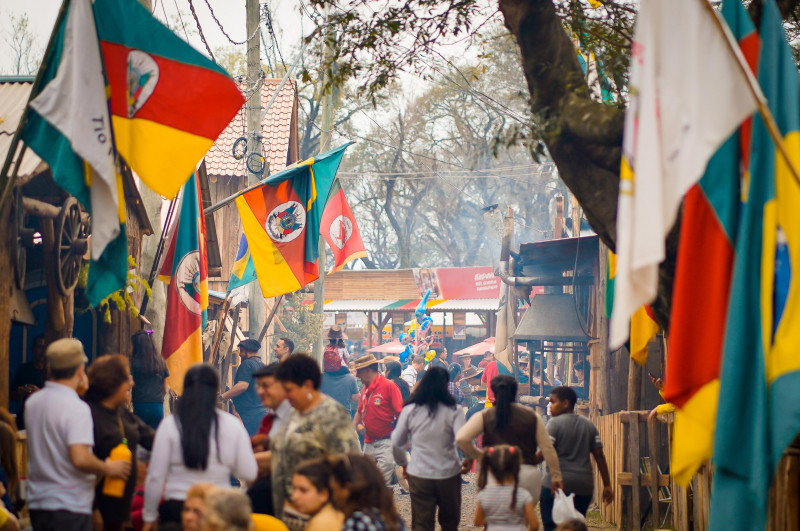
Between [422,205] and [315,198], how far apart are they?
38228mm

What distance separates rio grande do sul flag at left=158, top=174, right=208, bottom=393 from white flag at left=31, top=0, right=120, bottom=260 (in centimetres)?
383

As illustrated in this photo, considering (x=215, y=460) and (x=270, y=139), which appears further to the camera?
(x=270, y=139)

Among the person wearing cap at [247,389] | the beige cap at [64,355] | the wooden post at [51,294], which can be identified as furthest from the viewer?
the person wearing cap at [247,389]

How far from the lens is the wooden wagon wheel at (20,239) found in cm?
761

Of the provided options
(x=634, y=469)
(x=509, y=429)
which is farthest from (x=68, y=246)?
(x=634, y=469)

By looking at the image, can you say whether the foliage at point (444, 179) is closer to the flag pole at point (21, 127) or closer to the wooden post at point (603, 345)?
the wooden post at point (603, 345)

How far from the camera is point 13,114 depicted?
31.2 ft

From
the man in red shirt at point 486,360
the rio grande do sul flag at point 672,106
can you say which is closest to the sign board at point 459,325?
the man in red shirt at point 486,360

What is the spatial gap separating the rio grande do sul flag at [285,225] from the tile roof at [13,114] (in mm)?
3023

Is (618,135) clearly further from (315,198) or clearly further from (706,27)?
(315,198)

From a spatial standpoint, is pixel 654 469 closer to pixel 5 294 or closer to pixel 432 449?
pixel 432 449

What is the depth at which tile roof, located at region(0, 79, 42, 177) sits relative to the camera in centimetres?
813

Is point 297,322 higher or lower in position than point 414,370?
higher

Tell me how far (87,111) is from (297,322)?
24.2 m
